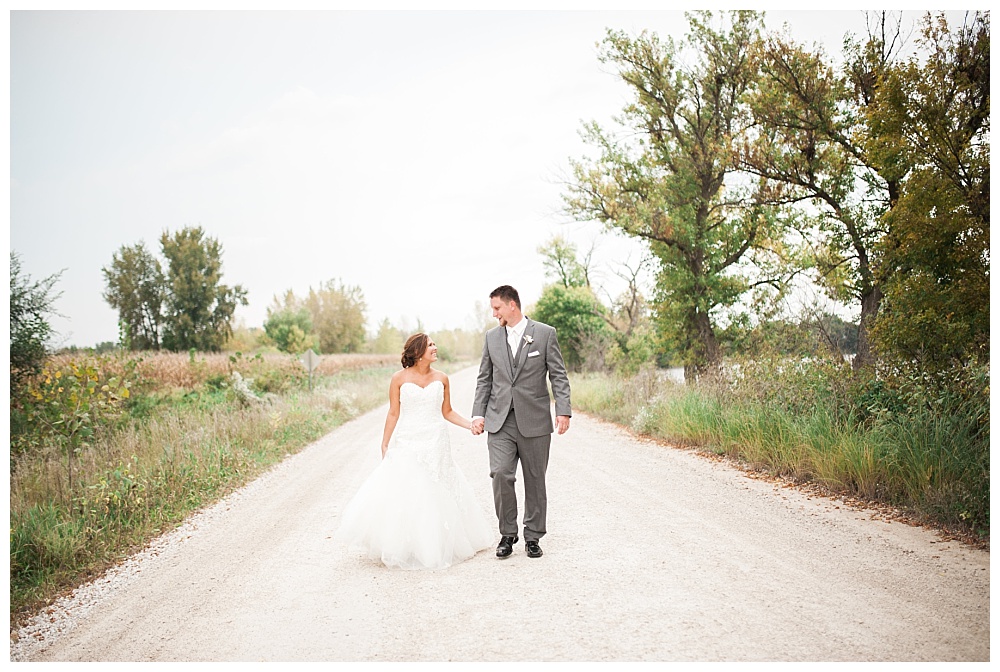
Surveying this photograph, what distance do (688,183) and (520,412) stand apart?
1499cm

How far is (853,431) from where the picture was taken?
8086mm

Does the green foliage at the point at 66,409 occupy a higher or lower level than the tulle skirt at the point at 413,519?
higher

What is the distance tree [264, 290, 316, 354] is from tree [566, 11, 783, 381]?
1444 inches

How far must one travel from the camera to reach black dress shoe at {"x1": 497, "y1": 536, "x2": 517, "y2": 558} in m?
5.17

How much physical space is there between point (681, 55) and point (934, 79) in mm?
11467

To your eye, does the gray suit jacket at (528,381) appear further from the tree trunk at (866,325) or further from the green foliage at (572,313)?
the green foliage at (572,313)

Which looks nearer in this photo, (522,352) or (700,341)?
(522,352)

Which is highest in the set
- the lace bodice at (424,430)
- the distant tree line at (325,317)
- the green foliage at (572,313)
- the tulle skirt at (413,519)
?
the distant tree line at (325,317)

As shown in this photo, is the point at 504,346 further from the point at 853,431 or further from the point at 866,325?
the point at 866,325

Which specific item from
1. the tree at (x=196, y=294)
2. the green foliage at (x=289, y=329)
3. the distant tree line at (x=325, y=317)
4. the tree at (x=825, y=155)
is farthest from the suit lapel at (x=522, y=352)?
the distant tree line at (x=325, y=317)

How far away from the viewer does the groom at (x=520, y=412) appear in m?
5.32

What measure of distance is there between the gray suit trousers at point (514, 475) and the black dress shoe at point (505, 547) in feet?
0.14

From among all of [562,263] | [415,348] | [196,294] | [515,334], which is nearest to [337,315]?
[196,294]

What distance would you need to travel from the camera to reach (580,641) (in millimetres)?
3572
